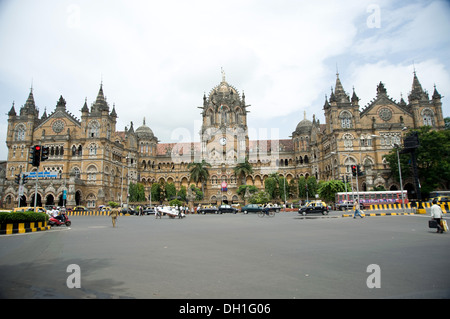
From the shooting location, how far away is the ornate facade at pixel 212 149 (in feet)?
171

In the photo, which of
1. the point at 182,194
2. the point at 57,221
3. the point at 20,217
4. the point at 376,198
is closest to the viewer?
the point at 20,217

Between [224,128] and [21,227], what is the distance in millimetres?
56556

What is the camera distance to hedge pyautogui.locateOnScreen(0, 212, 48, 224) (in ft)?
50.8

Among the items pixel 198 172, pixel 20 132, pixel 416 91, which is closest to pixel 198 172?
pixel 198 172

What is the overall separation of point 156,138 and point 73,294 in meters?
72.3

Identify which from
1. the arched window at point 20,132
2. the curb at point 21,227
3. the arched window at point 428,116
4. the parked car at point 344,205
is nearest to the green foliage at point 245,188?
the parked car at point 344,205

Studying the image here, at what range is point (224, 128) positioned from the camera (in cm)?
7075

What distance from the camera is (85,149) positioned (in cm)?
5559

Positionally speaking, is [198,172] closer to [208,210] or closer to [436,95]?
[208,210]

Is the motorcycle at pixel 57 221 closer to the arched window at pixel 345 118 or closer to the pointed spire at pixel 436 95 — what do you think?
the arched window at pixel 345 118

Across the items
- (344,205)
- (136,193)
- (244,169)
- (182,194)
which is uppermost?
(244,169)

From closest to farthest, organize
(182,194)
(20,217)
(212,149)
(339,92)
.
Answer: (20,217), (339,92), (182,194), (212,149)

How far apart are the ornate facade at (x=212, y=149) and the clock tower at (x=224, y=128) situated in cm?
26
